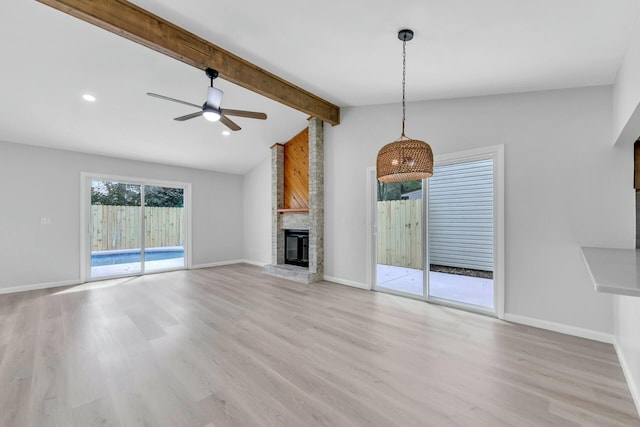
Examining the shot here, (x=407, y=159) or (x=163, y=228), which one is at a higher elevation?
(x=407, y=159)

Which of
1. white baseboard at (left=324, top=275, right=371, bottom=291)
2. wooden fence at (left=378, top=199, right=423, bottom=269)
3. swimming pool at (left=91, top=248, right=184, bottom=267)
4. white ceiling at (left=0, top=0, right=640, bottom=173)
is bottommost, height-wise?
white baseboard at (left=324, top=275, right=371, bottom=291)

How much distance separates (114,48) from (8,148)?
3.59 metres

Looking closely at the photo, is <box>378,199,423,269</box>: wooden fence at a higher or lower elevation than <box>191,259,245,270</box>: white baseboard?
higher

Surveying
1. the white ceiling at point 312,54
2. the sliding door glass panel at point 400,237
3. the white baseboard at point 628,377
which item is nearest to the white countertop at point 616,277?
the white baseboard at point 628,377

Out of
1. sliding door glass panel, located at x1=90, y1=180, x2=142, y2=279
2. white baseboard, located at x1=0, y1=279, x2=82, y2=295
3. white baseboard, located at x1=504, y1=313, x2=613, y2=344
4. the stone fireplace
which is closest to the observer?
white baseboard, located at x1=504, y1=313, x2=613, y2=344

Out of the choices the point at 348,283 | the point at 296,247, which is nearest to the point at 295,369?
the point at 348,283

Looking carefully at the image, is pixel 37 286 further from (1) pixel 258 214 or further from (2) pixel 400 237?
(2) pixel 400 237

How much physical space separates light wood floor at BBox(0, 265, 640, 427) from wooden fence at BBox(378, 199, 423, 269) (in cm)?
93

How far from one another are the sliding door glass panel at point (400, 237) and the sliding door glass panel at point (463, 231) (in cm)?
22

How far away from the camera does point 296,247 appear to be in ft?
19.8

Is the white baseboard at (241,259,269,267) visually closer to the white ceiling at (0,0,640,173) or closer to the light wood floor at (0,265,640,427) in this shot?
the light wood floor at (0,265,640,427)

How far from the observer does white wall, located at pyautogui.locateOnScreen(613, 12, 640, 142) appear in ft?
5.79

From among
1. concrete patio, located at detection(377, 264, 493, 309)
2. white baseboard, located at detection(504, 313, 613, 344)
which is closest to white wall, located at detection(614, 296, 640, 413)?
white baseboard, located at detection(504, 313, 613, 344)

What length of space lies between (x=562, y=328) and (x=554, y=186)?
5.09 feet
